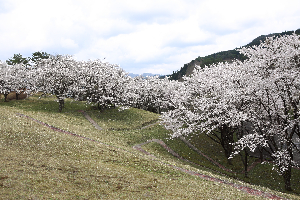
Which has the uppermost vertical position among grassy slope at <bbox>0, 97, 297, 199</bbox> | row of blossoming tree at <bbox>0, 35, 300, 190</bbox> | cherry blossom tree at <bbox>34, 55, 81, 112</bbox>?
cherry blossom tree at <bbox>34, 55, 81, 112</bbox>

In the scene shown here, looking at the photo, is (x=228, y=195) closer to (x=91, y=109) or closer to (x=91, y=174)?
(x=91, y=174)

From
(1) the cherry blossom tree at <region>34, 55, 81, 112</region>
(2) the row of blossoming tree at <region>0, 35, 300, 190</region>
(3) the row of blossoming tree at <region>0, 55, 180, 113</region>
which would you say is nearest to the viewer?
(2) the row of blossoming tree at <region>0, 35, 300, 190</region>

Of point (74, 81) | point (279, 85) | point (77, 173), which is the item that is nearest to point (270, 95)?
point (279, 85)

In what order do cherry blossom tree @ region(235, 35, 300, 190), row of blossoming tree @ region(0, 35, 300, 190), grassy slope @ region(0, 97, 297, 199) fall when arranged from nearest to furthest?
1. grassy slope @ region(0, 97, 297, 199)
2. cherry blossom tree @ region(235, 35, 300, 190)
3. row of blossoming tree @ region(0, 35, 300, 190)

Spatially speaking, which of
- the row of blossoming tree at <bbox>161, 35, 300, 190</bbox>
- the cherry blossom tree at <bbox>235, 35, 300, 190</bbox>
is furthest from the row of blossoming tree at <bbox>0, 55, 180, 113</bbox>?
the cherry blossom tree at <bbox>235, 35, 300, 190</bbox>

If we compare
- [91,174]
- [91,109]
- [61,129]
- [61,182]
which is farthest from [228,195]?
[91,109]

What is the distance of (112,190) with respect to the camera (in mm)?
16703

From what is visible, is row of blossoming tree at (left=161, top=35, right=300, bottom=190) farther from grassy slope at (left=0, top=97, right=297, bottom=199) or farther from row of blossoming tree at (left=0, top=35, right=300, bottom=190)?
grassy slope at (left=0, top=97, right=297, bottom=199)

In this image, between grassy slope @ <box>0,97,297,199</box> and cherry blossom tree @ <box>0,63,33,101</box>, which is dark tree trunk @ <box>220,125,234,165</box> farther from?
cherry blossom tree @ <box>0,63,33,101</box>

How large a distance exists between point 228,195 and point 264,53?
760 inches

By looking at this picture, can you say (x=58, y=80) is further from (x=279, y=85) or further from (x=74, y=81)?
(x=279, y=85)

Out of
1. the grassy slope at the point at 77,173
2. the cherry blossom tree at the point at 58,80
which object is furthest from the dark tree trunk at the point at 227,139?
the cherry blossom tree at the point at 58,80

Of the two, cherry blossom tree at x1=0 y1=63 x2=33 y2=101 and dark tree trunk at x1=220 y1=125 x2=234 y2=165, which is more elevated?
cherry blossom tree at x1=0 y1=63 x2=33 y2=101

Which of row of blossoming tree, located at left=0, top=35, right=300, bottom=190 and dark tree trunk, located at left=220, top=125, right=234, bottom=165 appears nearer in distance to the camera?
row of blossoming tree, located at left=0, top=35, right=300, bottom=190
